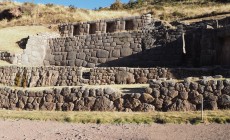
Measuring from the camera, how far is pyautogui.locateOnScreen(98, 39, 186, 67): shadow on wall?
1938 cm

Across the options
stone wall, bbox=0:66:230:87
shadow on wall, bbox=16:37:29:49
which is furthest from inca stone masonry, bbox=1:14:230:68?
stone wall, bbox=0:66:230:87

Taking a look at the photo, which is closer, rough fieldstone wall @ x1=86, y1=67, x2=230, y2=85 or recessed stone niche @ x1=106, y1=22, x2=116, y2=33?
rough fieldstone wall @ x1=86, y1=67, x2=230, y2=85

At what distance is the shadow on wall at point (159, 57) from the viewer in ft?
63.6

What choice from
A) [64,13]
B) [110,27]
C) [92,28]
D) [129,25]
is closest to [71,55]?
[92,28]

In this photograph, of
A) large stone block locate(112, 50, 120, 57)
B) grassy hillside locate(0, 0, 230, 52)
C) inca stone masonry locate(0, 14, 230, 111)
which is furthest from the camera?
grassy hillside locate(0, 0, 230, 52)

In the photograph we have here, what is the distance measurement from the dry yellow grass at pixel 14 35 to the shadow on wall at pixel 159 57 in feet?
23.0

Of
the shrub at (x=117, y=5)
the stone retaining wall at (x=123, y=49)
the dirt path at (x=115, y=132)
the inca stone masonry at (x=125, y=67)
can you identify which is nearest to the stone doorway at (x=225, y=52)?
the inca stone masonry at (x=125, y=67)

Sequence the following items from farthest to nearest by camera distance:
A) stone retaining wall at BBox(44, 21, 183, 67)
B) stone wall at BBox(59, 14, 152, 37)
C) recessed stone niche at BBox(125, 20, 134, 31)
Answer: recessed stone niche at BBox(125, 20, 134, 31), stone wall at BBox(59, 14, 152, 37), stone retaining wall at BBox(44, 21, 183, 67)

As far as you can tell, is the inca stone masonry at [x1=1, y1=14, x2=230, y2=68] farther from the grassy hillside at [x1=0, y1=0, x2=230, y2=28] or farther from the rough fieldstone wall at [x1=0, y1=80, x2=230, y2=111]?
the grassy hillside at [x1=0, y1=0, x2=230, y2=28]

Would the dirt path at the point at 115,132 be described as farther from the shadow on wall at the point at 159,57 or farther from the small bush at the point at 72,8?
the small bush at the point at 72,8

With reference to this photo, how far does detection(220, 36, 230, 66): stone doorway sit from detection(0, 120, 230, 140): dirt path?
7991 mm

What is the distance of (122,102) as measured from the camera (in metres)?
12.2

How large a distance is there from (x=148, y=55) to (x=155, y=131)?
35.4 ft

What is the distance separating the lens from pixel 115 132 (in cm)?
980
